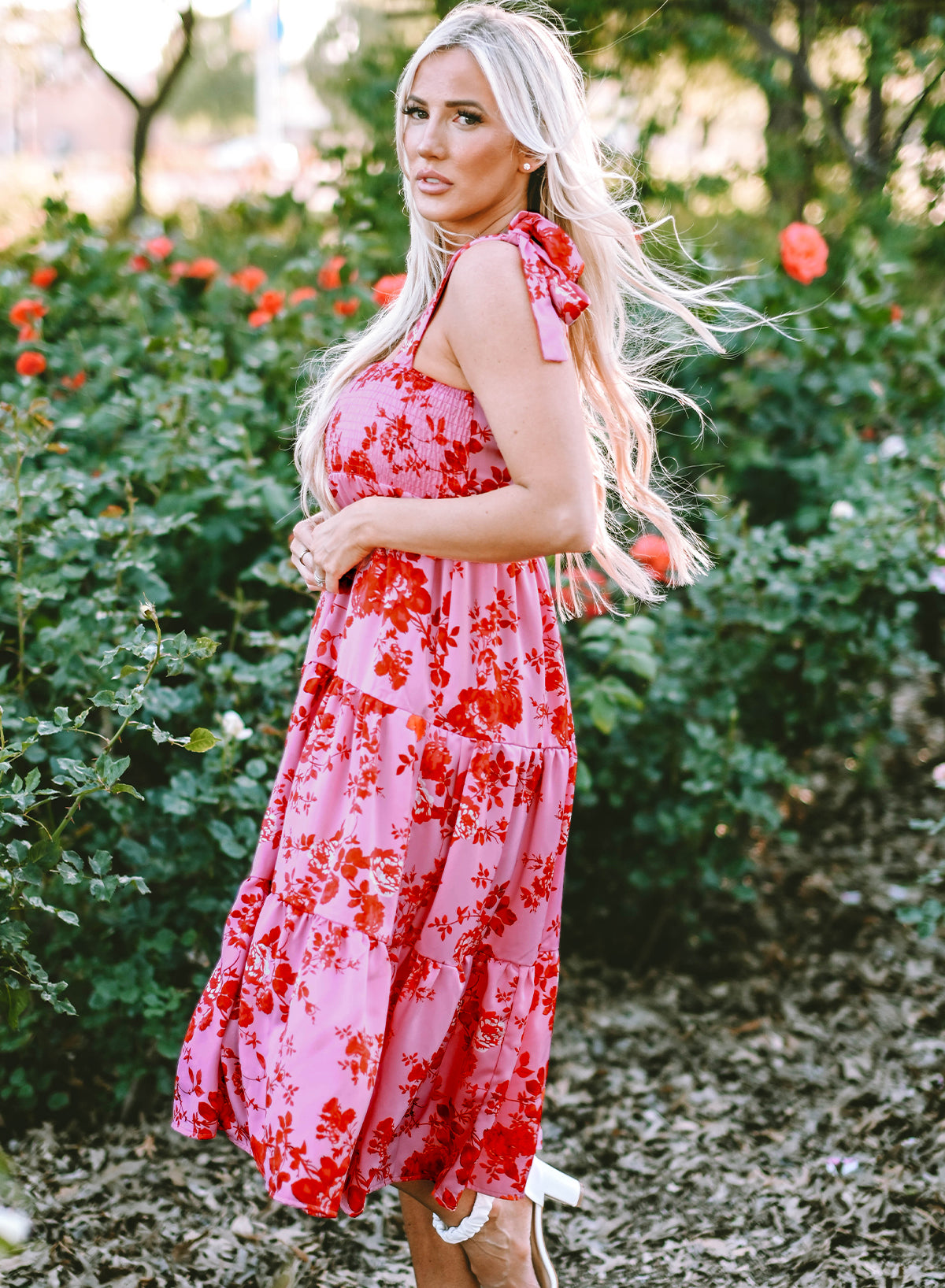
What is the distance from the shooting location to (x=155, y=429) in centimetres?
281

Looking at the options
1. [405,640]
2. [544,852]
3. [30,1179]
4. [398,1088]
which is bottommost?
[30,1179]

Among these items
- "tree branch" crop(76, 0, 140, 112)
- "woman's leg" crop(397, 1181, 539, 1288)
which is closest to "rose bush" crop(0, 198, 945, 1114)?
"woman's leg" crop(397, 1181, 539, 1288)

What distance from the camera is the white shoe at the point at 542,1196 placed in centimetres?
189

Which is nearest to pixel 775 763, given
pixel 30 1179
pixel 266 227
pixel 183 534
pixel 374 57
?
pixel 183 534

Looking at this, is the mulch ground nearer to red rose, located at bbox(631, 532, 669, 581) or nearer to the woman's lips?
red rose, located at bbox(631, 532, 669, 581)

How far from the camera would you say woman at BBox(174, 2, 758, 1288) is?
1.48 metres

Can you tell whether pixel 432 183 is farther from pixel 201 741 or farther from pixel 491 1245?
pixel 491 1245

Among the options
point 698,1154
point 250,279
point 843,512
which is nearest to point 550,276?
point 843,512

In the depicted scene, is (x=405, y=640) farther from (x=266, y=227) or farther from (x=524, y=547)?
(x=266, y=227)

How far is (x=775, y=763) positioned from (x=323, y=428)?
5.32 ft

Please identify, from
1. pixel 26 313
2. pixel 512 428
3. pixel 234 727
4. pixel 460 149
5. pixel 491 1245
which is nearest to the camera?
pixel 512 428

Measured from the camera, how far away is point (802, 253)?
347 cm

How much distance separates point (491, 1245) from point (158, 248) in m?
3.20

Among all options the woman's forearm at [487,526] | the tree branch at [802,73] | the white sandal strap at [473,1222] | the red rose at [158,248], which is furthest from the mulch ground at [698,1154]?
the tree branch at [802,73]
